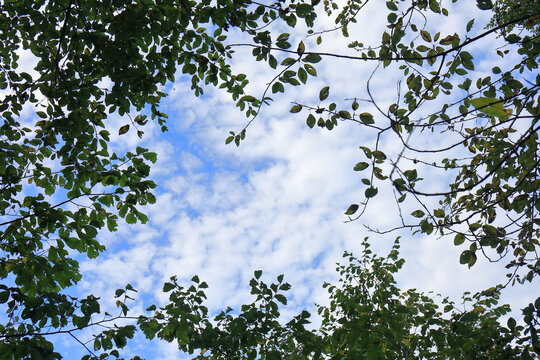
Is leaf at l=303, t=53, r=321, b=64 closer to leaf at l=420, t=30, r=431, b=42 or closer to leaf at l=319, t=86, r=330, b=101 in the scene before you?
leaf at l=319, t=86, r=330, b=101

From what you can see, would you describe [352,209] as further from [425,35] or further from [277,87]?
[425,35]

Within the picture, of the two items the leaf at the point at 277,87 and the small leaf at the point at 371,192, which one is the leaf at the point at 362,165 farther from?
the leaf at the point at 277,87

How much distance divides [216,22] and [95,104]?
5.41 feet

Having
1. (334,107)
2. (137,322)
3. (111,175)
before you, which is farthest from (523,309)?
(111,175)

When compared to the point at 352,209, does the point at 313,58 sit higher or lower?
higher

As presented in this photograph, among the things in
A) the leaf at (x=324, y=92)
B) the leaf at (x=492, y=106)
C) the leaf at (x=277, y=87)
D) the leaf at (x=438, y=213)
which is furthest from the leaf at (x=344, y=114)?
the leaf at (x=492, y=106)

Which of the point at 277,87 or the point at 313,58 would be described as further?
the point at 277,87

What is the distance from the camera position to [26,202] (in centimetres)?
413

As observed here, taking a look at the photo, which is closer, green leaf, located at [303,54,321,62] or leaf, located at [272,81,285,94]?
green leaf, located at [303,54,321,62]

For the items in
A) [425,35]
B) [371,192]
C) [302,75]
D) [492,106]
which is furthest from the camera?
[425,35]

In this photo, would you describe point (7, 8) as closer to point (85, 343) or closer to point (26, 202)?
point (26, 202)

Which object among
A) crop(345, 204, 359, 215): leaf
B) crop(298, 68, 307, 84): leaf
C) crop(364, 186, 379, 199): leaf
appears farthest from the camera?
crop(298, 68, 307, 84): leaf

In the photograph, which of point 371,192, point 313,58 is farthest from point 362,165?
point 313,58

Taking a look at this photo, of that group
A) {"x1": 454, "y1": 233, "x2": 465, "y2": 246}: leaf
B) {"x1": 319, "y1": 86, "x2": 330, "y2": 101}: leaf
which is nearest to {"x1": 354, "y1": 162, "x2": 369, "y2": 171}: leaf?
{"x1": 319, "y1": 86, "x2": 330, "y2": 101}: leaf
